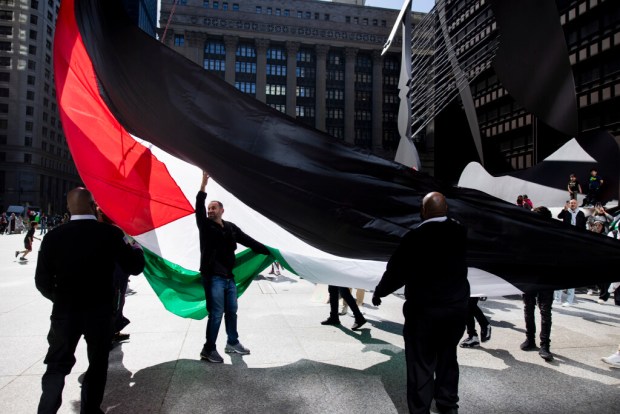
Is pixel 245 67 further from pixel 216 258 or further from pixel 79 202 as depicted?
pixel 79 202

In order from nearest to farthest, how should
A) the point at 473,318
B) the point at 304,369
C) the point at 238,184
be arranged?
the point at 238,184, the point at 304,369, the point at 473,318

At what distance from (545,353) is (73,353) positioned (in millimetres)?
4990

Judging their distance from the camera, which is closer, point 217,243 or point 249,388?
point 249,388

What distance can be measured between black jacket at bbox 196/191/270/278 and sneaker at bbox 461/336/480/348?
298 cm

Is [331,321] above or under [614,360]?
under

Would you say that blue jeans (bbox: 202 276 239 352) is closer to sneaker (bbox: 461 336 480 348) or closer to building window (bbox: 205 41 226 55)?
sneaker (bbox: 461 336 480 348)

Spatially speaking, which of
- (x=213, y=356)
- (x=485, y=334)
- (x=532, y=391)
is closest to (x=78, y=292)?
(x=213, y=356)

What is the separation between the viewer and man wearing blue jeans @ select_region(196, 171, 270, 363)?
4520 millimetres

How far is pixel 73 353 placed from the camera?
2.95 meters

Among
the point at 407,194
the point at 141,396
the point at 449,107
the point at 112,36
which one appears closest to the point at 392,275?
the point at 407,194

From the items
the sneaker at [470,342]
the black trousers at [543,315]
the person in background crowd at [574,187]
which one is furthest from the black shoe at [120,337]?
the person in background crowd at [574,187]

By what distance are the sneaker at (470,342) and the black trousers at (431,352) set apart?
7.79ft

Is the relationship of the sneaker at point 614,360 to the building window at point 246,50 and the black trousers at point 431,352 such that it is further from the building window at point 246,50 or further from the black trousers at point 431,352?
the building window at point 246,50

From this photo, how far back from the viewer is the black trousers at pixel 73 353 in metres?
2.89
